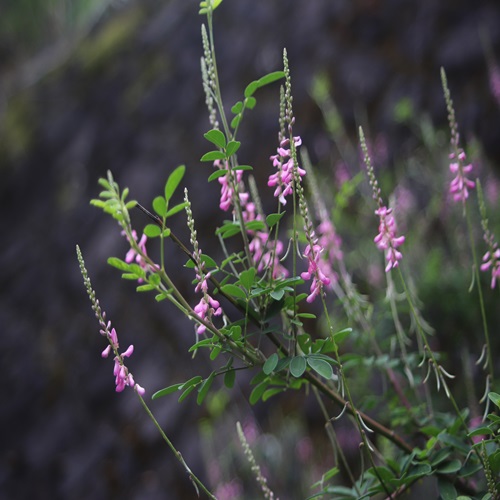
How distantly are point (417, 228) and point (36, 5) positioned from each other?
8139 millimetres

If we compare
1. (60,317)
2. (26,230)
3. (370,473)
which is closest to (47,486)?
(60,317)

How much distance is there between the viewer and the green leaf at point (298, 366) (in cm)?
93

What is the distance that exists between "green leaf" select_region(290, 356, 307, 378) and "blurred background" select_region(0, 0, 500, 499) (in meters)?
1.99

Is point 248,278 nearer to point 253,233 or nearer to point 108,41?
point 253,233

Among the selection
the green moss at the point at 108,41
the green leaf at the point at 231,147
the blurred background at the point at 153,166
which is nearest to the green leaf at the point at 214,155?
the green leaf at the point at 231,147

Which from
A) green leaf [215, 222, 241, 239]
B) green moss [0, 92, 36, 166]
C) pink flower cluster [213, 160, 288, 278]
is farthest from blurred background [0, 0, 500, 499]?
green leaf [215, 222, 241, 239]

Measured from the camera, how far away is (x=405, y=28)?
3908 mm

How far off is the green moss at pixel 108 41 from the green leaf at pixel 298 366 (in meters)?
5.07

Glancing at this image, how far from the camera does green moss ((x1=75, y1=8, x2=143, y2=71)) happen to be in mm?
5574

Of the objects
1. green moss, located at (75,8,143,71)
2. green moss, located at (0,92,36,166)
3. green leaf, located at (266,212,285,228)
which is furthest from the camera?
green moss, located at (0,92,36,166)

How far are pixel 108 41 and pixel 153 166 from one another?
68.4 inches

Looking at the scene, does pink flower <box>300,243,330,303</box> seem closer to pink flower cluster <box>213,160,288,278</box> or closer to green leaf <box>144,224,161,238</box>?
pink flower cluster <box>213,160,288,278</box>

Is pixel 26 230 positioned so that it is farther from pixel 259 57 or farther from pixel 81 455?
pixel 259 57

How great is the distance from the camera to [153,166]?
4699mm
